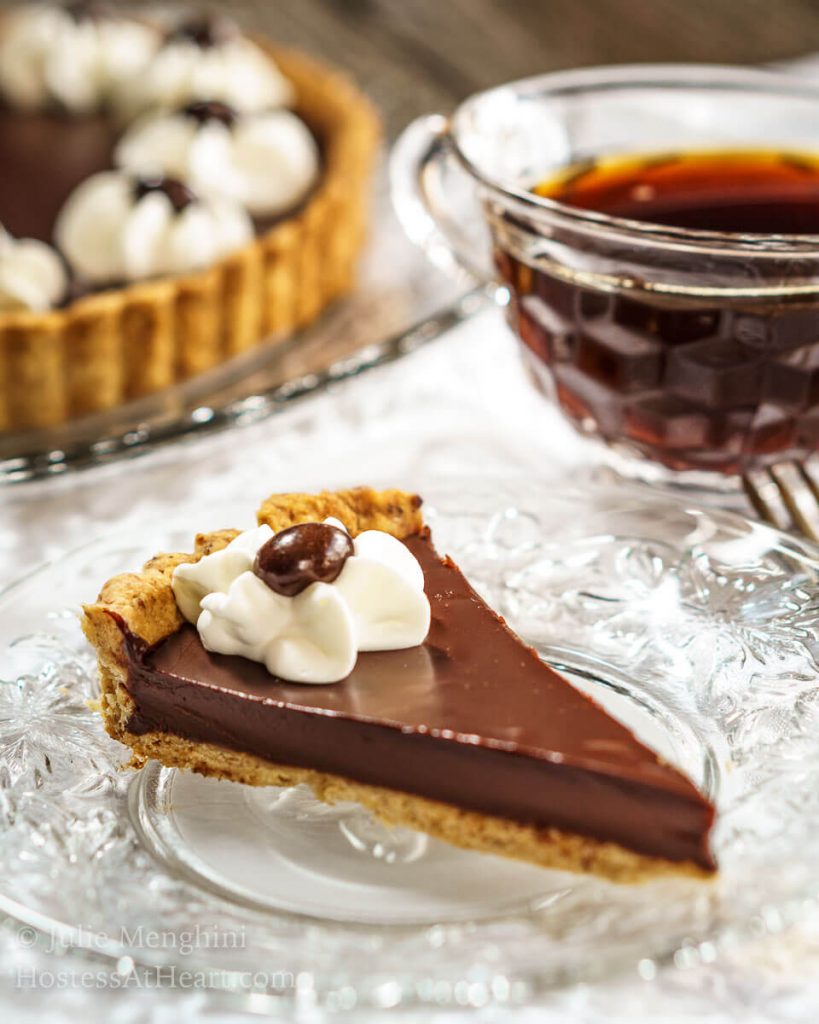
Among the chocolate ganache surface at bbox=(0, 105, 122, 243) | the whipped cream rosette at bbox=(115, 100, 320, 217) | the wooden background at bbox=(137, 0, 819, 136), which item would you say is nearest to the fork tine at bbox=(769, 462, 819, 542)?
the whipped cream rosette at bbox=(115, 100, 320, 217)

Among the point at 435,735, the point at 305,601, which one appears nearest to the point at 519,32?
the point at 305,601

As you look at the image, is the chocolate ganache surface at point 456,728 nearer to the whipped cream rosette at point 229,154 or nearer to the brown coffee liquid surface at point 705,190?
the brown coffee liquid surface at point 705,190

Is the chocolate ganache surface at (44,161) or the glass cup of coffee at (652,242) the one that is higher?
the glass cup of coffee at (652,242)

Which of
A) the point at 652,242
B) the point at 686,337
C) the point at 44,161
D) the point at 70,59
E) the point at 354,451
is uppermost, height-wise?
the point at 652,242

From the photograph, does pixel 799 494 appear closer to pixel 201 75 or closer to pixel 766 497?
pixel 766 497

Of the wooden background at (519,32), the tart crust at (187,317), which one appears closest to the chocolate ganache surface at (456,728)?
the tart crust at (187,317)

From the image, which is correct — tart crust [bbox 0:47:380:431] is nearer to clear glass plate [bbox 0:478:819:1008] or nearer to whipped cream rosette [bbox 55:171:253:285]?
whipped cream rosette [bbox 55:171:253:285]

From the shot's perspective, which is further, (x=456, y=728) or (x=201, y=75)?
(x=201, y=75)

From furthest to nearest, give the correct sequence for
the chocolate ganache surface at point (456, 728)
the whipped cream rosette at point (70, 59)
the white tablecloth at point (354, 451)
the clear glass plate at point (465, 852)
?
1. the whipped cream rosette at point (70, 59)
2. the white tablecloth at point (354, 451)
3. the chocolate ganache surface at point (456, 728)
4. the clear glass plate at point (465, 852)

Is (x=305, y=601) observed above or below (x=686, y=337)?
below
